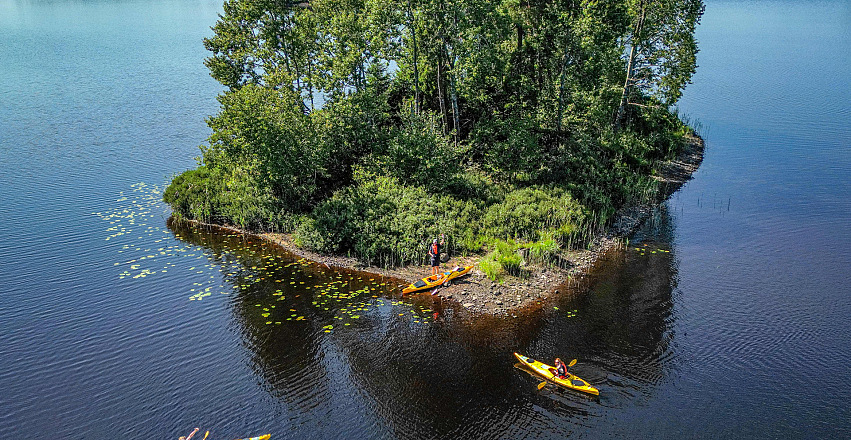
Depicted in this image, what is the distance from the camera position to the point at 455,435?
19125mm

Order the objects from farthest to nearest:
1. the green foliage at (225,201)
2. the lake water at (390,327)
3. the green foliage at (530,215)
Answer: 1. the green foliage at (225,201)
2. the green foliage at (530,215)
3. the lake water at (390,327)

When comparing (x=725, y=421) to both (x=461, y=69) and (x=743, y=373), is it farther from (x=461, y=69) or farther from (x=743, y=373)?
(x=461, y=69)

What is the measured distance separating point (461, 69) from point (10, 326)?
27.5 metres

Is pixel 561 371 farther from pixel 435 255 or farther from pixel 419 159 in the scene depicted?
pixel 419 159

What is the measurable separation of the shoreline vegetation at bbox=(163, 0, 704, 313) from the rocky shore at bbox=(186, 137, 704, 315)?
159 millimetres

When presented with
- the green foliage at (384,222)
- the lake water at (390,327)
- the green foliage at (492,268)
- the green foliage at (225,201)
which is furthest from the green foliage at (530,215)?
the green foliage at (225,201)

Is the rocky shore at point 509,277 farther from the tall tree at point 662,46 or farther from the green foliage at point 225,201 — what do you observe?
the tall tree at point 662,46

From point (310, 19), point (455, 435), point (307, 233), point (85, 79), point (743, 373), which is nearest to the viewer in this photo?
point (455, 435)

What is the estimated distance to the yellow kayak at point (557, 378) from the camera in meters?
20.9

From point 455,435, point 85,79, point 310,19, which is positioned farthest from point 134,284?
point 85,79

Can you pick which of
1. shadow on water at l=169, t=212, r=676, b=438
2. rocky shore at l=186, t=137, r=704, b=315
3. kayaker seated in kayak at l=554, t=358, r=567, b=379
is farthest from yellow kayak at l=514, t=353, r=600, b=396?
rocky shore at l=186, t=137, r=704, b=315

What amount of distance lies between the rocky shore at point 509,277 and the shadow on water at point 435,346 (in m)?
0.59

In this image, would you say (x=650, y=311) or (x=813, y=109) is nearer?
(x=650, y=311)

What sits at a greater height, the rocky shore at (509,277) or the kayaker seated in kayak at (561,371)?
the rocky shore at (509,277)
